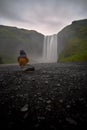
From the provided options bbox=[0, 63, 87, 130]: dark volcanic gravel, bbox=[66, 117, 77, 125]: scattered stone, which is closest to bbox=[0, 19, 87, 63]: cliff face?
bbox=[0, 63, 87, 130]: dark volcanic gravel

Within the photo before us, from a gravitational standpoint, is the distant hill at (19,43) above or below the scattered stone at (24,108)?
above

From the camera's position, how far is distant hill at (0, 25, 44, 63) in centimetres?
13175

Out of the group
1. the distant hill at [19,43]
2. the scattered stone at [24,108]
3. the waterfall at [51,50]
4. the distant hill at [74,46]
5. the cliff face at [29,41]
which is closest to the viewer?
Result: the scattered stone at [24,108]

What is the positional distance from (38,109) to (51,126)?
4.43ft

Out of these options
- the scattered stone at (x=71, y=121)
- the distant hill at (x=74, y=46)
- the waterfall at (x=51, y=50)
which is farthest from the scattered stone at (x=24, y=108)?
the waterfall at (x=51, y=50)

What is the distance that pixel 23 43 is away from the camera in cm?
14450

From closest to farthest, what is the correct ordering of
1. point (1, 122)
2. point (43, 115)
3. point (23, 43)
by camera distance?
point (1, 122) < point (43, 115) < point (23, 43)

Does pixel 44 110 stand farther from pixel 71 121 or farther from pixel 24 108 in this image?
pixel 71 121

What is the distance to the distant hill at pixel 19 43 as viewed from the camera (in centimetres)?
13175

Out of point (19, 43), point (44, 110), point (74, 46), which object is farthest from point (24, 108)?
point (19, 43)

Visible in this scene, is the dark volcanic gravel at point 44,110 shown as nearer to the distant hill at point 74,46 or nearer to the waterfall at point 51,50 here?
the distant hill at point 74,46

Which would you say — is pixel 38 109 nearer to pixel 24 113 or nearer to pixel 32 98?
pixel 24 113

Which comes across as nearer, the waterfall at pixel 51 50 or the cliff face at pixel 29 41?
the waterfall at pixel 51 50

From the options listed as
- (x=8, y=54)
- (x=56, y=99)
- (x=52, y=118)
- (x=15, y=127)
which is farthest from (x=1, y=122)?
(x=8, y=54)
